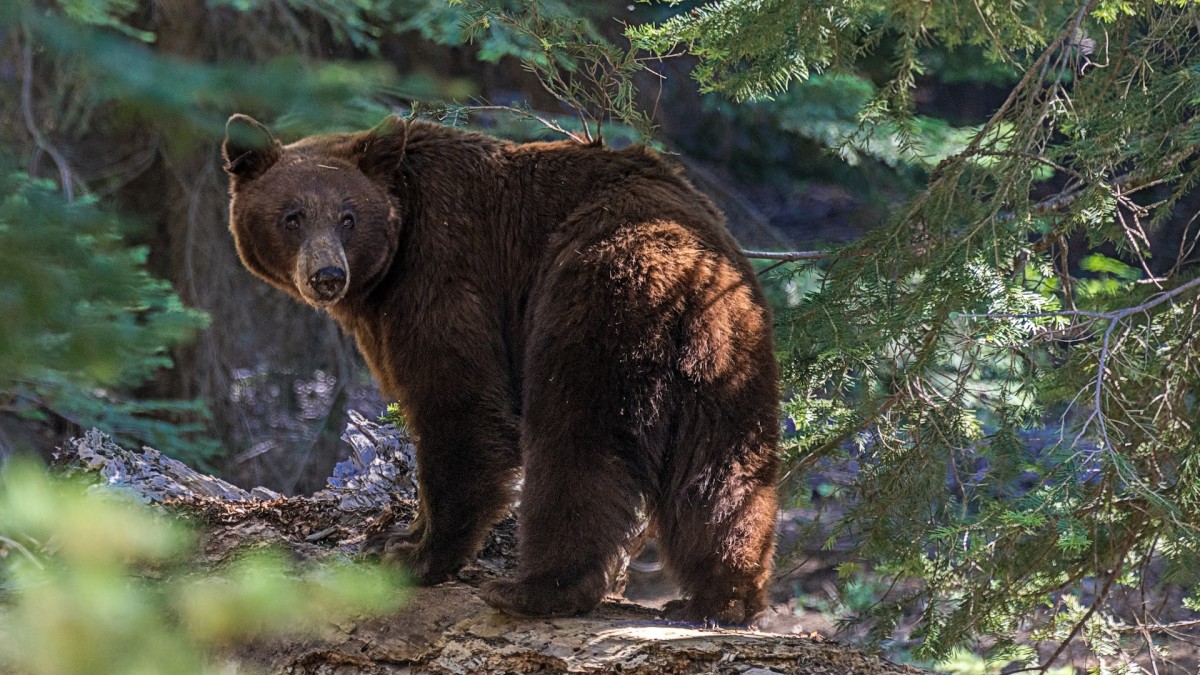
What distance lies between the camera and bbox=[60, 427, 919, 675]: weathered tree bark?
3266 millimetres

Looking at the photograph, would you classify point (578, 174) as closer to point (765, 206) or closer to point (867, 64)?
point (867, 64)

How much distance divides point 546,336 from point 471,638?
1050mm

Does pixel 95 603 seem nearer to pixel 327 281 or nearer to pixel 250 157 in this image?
pixel 327 281

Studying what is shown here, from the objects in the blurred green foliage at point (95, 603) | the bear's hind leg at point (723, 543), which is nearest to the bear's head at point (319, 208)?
the bear's hind leg at point (723, 543)

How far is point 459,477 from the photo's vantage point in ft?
13.2

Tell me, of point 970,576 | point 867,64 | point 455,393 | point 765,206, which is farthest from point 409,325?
point 765,206

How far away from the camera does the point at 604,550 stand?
11.8ft

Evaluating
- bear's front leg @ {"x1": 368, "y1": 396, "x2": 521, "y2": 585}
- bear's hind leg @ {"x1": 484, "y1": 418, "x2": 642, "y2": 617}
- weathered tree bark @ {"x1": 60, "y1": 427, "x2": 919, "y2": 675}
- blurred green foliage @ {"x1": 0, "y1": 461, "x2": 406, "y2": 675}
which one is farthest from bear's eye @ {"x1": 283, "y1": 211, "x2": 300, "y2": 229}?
blurred green foliage @ {"x1": 0, "y1": 461, "x2": 406, "y2": 675}

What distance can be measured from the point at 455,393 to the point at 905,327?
1709mm

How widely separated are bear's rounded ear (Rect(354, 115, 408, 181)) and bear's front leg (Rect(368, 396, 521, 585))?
0.99 meters

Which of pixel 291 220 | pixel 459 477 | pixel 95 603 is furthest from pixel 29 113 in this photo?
pixel 95 603

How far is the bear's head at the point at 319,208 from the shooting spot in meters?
4.16

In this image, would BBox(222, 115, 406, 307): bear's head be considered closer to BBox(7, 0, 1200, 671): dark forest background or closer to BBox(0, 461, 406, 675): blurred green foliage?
BBox(7, 0, 1200, 671): dark forest background

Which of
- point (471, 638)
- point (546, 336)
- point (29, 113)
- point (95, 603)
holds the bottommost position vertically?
point (471, 638)
